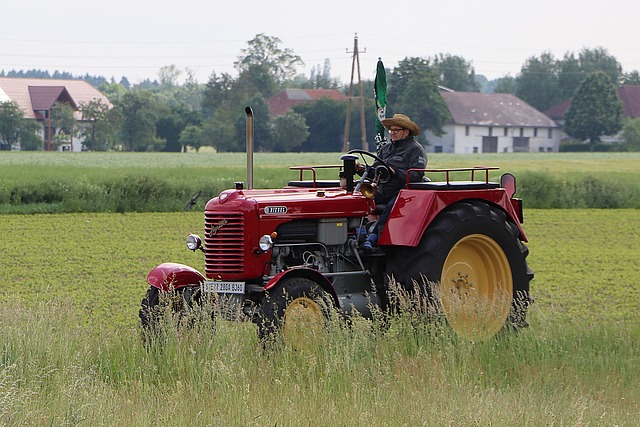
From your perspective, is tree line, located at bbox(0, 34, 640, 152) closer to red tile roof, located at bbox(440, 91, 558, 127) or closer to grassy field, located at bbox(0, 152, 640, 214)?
red tile roof, located at bbox(440, 91, 558, 127)

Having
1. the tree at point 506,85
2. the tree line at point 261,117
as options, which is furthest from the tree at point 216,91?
the tree at point 506,85

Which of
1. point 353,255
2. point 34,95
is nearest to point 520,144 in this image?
point 34,95

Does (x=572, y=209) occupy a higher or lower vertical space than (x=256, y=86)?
lower

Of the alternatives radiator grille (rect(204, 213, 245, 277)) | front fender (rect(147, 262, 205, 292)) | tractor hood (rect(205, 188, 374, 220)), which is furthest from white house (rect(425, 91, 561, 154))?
radiator grille (rect(204, 213, 245, 277))

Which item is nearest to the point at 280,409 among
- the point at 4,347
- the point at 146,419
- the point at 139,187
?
the point at 146,419

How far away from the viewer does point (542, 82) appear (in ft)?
293

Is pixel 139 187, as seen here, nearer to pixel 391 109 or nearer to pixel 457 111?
pixel 391 109

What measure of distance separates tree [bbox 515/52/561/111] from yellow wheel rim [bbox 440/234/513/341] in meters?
80.3

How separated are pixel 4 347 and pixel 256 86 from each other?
262ft

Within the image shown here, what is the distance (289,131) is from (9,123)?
61.4 feet

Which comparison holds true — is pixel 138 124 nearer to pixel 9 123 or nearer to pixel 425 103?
pixel 9 123

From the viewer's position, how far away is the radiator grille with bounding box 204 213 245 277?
327 inches

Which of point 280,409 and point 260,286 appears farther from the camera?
point 260,286

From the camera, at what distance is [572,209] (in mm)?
28672
